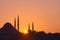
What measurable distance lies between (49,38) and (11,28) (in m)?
16.0

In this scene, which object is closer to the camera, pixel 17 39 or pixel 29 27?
pixel 17 39

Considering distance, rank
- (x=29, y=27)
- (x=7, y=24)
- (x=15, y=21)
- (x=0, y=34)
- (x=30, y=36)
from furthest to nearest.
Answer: (x=29, y=27)
(x=15, y=21)
(x=30, y=36)
(x=7, y=24)
(x=0, y=34)

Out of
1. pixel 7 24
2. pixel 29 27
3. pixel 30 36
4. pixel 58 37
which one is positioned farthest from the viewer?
pixel 29 27

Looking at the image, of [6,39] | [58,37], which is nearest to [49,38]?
[58,37]

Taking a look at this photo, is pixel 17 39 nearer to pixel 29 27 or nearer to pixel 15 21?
pixel 15 21

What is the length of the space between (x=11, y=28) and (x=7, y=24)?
2.68 m

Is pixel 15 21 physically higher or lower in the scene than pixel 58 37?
higher

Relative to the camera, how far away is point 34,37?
74.9 metres

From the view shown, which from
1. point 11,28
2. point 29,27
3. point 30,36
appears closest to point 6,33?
point 11,28

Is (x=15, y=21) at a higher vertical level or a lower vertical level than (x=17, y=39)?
higher

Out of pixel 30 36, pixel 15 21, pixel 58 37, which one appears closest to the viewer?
pixel 30 36

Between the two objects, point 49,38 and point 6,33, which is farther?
point 49,38

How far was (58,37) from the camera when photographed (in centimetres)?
8056

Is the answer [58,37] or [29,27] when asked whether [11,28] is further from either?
[29,27]
